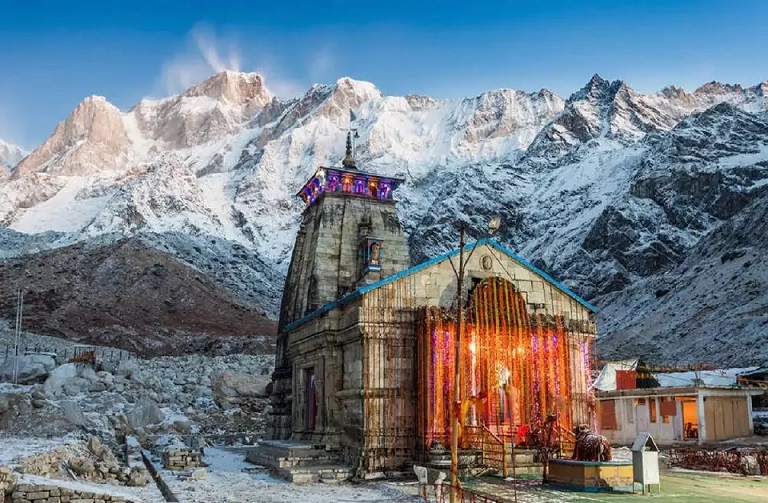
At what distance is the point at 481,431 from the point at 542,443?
6.06 ft

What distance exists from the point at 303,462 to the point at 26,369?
24.8 meters

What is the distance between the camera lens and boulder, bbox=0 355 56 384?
39.3 meters

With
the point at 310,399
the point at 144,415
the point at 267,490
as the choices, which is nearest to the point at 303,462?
the point at 267,490

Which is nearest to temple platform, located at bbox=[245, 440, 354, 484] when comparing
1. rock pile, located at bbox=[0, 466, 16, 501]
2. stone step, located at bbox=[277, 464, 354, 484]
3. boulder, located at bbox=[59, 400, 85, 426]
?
stone step, located at bbox=[277, 464, 354, 484]

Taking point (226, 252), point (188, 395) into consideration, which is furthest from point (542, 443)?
point (226, 252)

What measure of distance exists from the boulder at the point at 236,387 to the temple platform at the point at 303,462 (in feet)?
54.7

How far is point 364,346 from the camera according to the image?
72.8 feet

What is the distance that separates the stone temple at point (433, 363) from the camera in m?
22.0

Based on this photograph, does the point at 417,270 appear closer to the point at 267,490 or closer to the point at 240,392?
the point at 267,490

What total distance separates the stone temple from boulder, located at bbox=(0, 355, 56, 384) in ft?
65.8

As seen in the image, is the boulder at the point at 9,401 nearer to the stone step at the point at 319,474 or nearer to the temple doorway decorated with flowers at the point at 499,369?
the stone step at the point at 319,474

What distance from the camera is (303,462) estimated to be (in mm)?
22688

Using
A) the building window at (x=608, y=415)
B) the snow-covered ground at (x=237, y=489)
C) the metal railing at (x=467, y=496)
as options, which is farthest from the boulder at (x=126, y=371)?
the metal railing at (x=467, y=496)

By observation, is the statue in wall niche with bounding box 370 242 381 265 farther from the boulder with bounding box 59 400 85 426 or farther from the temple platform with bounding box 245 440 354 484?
the boulder with bounding box 59 400 85 426
